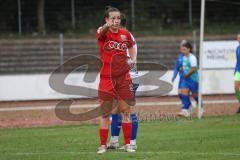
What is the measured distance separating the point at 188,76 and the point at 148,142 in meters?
7.34

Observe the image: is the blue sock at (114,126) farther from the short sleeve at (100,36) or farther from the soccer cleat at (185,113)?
A: the soccer cleat at (185,113)

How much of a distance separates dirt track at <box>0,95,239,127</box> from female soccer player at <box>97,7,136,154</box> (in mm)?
5502

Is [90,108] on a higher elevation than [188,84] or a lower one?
lower

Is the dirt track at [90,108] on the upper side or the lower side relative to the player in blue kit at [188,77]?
lower

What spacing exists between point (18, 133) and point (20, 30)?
18.9 meters

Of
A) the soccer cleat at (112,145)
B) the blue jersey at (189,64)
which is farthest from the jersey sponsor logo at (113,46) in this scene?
the blue jersey at (189,64)

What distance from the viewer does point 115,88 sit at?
11406 millimetres

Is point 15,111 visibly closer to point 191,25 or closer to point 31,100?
point 31,100

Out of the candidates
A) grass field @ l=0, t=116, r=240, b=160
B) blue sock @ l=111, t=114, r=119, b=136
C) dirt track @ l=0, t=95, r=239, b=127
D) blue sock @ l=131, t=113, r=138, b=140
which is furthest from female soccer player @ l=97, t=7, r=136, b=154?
dirt track @ l=0, t=95, r=239, b=127

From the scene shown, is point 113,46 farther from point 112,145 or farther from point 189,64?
point 189,64

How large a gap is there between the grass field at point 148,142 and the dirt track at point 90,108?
1.70 meters

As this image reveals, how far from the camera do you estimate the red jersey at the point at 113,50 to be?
1127cm

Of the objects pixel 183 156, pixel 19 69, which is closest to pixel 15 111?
pixel 19 69

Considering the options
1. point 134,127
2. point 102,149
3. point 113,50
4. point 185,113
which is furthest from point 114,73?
point 185,113
